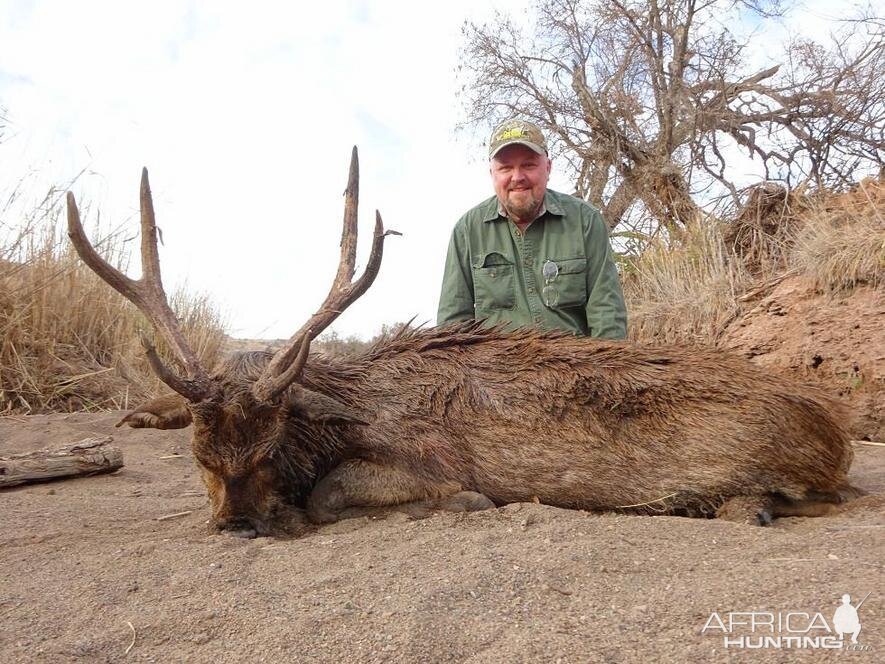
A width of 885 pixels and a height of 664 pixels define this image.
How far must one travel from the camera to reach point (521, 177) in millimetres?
5070

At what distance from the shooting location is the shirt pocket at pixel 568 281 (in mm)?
5113

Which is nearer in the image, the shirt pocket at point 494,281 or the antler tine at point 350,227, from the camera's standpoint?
the antler tine at point 350,227

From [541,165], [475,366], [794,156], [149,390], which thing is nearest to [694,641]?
[475,366]

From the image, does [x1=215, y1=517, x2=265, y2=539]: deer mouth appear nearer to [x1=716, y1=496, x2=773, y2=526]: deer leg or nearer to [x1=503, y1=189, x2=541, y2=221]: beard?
[x1=716, y1=496, x2=773, y2=526]: deer leg

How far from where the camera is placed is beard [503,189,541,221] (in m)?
5.08

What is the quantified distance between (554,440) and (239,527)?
1526mm

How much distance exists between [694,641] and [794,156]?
10907 millimetres

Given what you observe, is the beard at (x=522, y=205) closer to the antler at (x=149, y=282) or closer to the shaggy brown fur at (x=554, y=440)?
the shaggy brown fur at (x=554, y=440)

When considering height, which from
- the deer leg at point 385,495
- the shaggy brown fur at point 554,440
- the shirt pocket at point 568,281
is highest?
the shirt pocket at point 568,281

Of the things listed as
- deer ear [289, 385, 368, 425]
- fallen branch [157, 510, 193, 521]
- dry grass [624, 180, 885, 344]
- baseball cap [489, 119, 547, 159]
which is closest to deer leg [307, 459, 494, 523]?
deer ear [289, 385, 368, 425]

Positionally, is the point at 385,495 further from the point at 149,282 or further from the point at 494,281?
the point at 494,281

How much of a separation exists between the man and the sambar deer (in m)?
→ 1.36

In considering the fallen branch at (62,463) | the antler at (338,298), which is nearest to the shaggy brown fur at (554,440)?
the antler at (338,298)

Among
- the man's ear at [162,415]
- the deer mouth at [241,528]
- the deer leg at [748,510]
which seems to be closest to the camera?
the deer mouth at [241,528]
